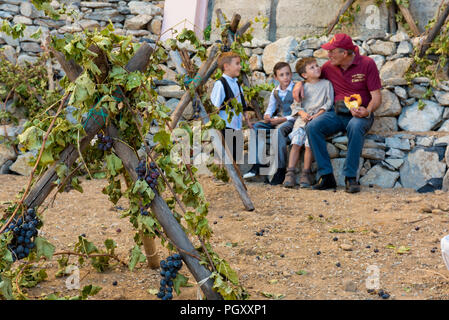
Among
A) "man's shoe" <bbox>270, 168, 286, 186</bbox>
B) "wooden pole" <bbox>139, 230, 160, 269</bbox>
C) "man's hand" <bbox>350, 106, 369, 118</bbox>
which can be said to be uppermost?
"man's hand" <bbox>350, 106, 369, 118</bbox>

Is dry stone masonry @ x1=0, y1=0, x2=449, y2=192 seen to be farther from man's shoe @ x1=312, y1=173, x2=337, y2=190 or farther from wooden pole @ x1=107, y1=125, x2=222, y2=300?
wooden pole @ x1=107, y1=125, x2=222, y2=300

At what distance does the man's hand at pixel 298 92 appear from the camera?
5.63 m

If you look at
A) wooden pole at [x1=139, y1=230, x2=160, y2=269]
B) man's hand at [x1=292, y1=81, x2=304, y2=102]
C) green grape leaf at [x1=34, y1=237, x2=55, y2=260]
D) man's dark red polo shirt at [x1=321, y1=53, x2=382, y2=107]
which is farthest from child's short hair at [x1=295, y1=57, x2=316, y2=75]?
green grape leaf at [x1=34, y1=237, x2=55, y2=260]

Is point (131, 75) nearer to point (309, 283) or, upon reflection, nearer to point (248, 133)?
point (309, 283)

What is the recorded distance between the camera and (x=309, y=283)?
9.46 feet

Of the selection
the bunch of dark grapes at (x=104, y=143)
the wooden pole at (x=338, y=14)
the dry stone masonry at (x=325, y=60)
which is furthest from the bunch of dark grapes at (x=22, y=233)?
the wooden pole at (x=338, y=14)

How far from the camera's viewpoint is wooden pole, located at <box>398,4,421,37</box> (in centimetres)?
630

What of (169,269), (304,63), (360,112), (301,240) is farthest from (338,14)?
→ (169,269)

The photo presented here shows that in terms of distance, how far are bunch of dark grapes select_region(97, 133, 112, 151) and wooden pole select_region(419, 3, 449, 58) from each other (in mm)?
4708

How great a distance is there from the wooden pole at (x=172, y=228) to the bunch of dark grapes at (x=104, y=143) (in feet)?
0.10

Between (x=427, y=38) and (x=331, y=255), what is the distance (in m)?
3.75

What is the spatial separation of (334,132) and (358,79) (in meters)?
0.61

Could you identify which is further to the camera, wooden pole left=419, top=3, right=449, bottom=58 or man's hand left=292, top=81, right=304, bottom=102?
wooden pole left=419, top=3, right=449, bottom=58
